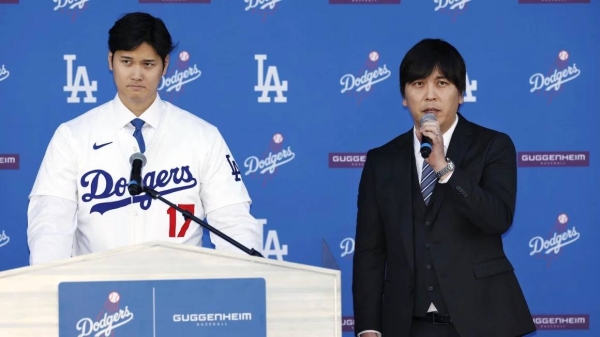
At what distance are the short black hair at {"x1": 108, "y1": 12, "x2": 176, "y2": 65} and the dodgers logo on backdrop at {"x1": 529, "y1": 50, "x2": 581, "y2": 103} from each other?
2085 millimetres

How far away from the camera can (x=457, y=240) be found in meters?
2.66

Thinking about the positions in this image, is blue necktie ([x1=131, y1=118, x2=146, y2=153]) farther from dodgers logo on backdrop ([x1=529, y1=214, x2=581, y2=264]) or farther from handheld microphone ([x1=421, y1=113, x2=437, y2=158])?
dodgers logo on backdrop ([x1=529, y1=214, x2=581, y2=264])

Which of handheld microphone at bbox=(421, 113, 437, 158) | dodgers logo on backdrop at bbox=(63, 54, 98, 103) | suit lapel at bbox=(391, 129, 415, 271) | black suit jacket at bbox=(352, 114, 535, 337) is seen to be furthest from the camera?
dodgers logo on backdrop at bbox=(63, 54, 98, 103)

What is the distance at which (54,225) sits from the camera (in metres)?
2.66

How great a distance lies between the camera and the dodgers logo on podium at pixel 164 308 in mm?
1986

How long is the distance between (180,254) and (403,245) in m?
0.90

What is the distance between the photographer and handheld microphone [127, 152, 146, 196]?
84.9 inches

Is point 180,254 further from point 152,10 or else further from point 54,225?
point 152,10

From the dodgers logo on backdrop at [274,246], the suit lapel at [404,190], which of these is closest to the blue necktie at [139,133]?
the suit lapel at [404,190]

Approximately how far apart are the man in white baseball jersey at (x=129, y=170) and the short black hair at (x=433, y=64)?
2.29ft

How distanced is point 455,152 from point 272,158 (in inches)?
64.4

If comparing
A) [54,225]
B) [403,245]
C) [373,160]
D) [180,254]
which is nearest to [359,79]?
[373,160]

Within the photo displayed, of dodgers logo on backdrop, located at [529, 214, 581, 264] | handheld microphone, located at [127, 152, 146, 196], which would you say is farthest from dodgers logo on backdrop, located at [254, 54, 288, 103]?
handheld microphone, located at [127, 152, 146, 196]

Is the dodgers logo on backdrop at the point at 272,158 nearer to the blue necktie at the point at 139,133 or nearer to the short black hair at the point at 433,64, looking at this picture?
the blue necktie at the point at 139,133
